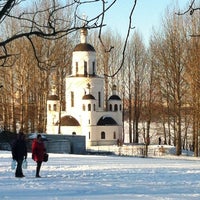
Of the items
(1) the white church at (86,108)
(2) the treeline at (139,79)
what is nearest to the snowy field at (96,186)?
(2) the treeline at (139,79)

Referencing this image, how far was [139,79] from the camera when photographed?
5888 centimetres

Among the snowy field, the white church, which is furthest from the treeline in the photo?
the snowy field

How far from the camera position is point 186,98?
45.1 meters

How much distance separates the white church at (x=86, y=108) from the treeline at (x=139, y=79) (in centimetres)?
113

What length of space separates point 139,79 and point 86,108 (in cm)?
626

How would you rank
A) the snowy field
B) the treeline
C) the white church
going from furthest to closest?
the white church → the treeline → the snowy field

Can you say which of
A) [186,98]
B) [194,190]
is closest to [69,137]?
[186,98]

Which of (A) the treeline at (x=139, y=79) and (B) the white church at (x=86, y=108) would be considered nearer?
(A) the treeline at (x=139, y=79)

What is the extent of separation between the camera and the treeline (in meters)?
44.8

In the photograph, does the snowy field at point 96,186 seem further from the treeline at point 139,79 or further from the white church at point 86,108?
the white church at point 86,108

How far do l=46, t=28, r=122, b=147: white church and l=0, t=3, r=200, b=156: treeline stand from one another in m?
1.13

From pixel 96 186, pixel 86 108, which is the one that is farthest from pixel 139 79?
pixel 96 186

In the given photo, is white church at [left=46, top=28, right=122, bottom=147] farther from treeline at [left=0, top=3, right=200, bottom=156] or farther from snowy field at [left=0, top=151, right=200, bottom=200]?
snowy field at [left=0, top=151, right=200, bottom=200]

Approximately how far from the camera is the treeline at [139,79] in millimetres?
44769
